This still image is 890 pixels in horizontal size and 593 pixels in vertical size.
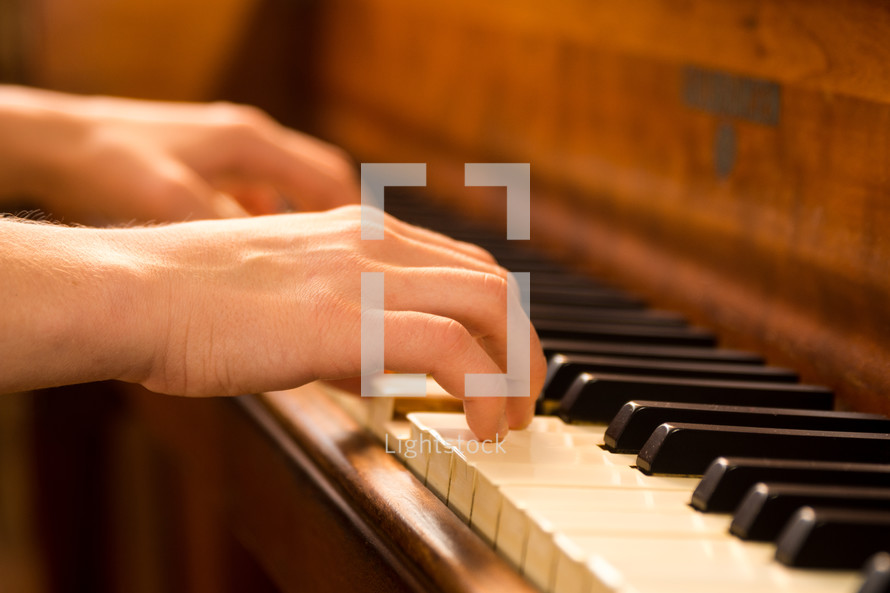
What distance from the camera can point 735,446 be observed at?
65 centimetres

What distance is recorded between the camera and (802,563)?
0.51 metres

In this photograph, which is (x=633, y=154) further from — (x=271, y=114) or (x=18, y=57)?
(x=18, y=57)

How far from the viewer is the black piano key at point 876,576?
0.47 meters

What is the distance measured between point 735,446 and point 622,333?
0.29m

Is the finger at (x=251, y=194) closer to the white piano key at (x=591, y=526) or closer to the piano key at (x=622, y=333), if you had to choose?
the piano key at (x=622, y=333)

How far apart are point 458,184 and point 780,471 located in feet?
3.36

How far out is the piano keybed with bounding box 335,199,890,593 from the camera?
0.51 meters

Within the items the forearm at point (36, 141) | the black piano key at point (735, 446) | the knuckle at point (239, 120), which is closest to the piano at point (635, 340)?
the black piano key at point (735, 446)

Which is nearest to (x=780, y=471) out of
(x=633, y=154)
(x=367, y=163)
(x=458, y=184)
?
(x=633, y=154)

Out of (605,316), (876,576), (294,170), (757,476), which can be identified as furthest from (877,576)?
(294,170)

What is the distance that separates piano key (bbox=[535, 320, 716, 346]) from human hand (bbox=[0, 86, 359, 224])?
490 millimetres

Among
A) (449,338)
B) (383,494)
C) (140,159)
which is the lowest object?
(383,494)

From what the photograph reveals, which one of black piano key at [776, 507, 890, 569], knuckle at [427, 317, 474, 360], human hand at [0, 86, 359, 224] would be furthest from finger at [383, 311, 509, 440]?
human hand at [0, 86, 359, 224]

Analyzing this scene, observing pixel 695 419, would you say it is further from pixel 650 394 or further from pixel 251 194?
pixel 251 194
